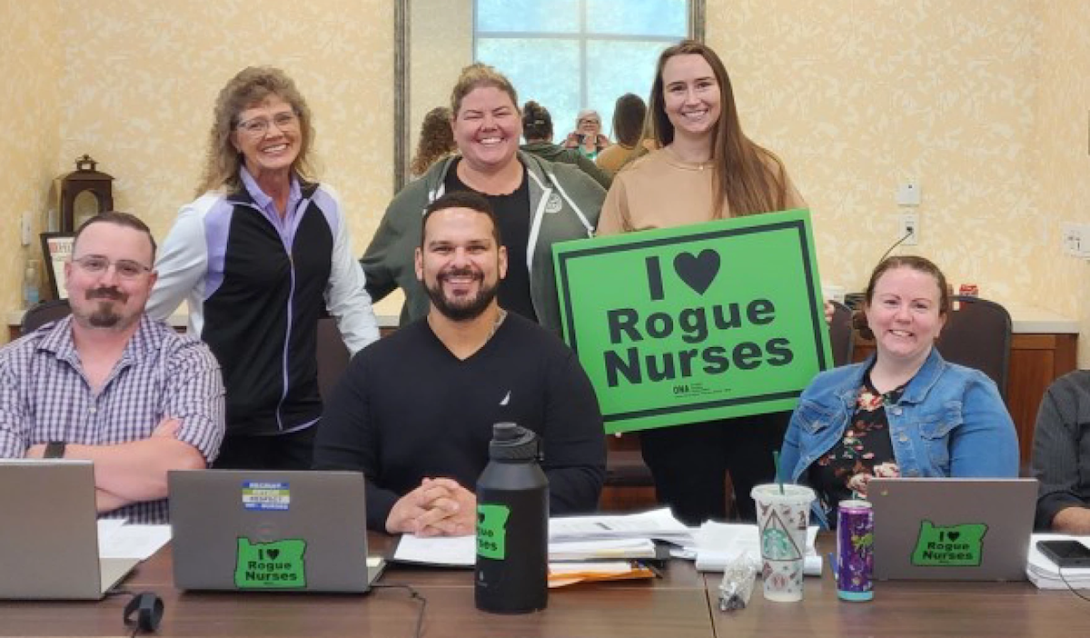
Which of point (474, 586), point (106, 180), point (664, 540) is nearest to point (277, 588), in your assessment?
point (474, 586)

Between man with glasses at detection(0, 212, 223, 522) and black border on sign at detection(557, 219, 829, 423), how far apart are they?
792 millimetres

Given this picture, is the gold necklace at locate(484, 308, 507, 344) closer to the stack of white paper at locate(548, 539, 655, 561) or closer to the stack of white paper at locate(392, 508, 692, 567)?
the stack of white paper at locate(392, 508, 692, 567)

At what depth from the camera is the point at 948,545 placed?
1933 mm

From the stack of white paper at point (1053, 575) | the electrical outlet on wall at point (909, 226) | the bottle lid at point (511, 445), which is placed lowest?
the stack of white paper at point (1053, 575)

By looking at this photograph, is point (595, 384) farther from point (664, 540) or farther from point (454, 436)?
point (664, 540)

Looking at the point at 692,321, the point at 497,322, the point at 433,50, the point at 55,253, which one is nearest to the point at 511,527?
the point at 497,322

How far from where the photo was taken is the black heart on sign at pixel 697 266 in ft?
9.60

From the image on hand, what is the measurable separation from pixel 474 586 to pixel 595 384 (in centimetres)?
113

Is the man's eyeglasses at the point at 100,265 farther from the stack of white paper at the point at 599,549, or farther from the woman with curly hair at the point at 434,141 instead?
the woman with curly hair at the point at 434,141

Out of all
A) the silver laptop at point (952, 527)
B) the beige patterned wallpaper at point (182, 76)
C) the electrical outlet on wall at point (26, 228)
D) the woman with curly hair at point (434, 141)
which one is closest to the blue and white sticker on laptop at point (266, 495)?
the silver laptop at point (952, 527)

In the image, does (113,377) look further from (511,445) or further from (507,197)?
(511,445)

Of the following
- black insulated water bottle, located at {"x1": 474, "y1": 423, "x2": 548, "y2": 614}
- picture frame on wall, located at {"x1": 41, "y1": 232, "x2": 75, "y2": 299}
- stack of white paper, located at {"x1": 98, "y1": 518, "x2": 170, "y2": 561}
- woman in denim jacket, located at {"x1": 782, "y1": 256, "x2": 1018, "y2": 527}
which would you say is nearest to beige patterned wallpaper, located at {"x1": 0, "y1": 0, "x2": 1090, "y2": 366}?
picture frame on wall, located at {"x1": 41, "y1": 232, "x2": 75, "y2": 299}

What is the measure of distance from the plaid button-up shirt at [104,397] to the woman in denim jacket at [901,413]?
1.21m

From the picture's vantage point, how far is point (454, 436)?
8.14 ft
